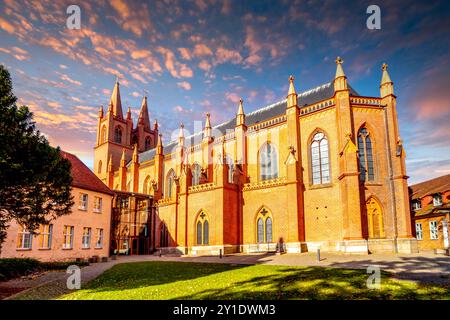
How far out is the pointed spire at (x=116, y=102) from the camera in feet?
201

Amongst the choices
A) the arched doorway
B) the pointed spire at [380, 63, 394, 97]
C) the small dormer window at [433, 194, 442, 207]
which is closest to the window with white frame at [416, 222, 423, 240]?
the small dormer window at [433, 194, 442, 207]

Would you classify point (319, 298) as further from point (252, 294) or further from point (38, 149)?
point (38, 149)

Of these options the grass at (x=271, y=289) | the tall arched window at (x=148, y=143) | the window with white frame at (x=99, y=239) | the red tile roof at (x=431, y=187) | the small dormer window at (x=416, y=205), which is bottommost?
the grass at (x=271, y=289)

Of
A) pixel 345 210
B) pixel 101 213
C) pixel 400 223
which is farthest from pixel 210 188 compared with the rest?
pixel 400 223

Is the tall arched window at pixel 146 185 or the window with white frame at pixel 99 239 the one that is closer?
the window with white frame at pixel 99 239

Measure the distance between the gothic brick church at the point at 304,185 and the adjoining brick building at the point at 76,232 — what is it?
24.3 feet

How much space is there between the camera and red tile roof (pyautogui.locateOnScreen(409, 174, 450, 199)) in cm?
3269

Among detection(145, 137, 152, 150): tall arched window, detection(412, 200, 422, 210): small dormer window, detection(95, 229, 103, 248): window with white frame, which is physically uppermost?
detection(145, 137, 152, 150): tall arched window

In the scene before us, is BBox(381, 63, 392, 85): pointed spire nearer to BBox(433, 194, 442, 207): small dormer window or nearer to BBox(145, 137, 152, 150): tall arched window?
BBox(433, 194, 442, 207): small dormer window

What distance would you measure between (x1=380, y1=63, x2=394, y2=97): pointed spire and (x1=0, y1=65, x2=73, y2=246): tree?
82.6 ft

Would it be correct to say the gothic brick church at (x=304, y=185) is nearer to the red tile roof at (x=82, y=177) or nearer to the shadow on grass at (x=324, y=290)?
the red tile roof at (x=82, y=177)

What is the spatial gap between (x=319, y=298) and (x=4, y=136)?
439 inches

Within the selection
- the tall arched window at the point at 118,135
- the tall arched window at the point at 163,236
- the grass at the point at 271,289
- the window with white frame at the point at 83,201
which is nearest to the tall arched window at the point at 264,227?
the tall arched window at the point at 163,236

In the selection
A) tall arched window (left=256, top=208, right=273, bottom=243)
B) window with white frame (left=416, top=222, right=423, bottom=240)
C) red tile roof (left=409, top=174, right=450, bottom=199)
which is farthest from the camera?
red tile roof (left=409, top=174, right=450, bottom=199)
